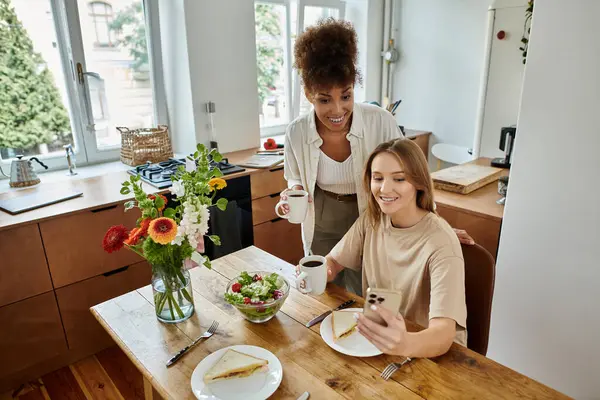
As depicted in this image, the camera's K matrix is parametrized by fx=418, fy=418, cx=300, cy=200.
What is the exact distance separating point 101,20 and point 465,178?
244cm

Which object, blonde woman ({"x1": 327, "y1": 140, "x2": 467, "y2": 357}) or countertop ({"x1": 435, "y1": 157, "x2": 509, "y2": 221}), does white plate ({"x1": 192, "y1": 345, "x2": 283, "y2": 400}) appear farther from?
countertop ({"x1": 435, "y1": 157, "x2": 509, "y2": 221})

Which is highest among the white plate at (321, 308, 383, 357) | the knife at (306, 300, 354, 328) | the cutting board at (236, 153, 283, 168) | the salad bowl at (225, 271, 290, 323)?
the cutting board at (236, 153, 283, 168)

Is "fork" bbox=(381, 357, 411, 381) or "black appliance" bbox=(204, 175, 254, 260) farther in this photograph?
"black appliance" bbox=(204, 175, 254, 260)

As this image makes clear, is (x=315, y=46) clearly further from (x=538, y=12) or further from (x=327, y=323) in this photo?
(x=327, y=323)

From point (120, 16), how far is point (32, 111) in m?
0.83

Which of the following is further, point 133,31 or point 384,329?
point 133,31

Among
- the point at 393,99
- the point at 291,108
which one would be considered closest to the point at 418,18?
the point at 393,99

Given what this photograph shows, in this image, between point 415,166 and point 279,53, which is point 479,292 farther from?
point 279,53

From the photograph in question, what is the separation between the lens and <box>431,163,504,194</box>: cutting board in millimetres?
2191

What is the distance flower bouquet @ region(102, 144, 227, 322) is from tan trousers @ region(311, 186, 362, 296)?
696 mm

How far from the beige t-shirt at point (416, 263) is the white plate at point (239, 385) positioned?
42 cm

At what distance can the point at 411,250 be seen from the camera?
4.26 ft

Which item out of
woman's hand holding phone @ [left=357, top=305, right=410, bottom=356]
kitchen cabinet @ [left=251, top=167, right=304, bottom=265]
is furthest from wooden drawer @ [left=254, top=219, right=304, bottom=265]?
woman's hand holding phone @ [left=357, top=305, right=410, bottom=356]

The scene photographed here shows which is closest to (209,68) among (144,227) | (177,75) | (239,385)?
(177,75)
